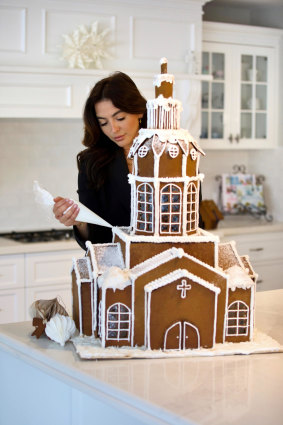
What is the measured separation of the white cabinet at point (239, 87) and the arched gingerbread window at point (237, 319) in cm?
296

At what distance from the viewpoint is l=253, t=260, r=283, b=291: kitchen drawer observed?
457cm

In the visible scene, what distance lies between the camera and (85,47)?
12.7ft

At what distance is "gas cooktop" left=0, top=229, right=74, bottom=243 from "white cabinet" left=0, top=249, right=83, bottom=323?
151 mm

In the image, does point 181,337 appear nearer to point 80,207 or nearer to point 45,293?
point 80,207

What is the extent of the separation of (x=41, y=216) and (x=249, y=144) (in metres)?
1.65

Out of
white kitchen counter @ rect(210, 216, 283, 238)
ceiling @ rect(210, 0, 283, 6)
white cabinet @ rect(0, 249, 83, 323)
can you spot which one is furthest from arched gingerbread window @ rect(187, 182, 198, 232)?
ceiling @ rect(210, 0, 283, 6)

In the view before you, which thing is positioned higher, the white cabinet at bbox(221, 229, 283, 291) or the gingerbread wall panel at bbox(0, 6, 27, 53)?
the gingerbread wall panel at bbox(0, 6, 27, 53)

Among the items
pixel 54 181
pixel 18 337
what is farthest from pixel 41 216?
pixel 18 337

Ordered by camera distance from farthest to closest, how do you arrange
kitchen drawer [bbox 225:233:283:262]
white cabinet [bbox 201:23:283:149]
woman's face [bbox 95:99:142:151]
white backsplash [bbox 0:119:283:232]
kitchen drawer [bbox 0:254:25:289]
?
1. white cabinet [bbox 201:23:283:149]
2. kitchen drawer [bbox 225:233:283:262]
3. white backsplash [bbox 0:119:283:232]
4. kitchen drawer [bbox 0:254:25:289]
5. woman's face [bbox 95:99:142:151]

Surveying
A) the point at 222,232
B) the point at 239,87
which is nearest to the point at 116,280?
the point at 222,232

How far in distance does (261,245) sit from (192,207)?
9.48 feet

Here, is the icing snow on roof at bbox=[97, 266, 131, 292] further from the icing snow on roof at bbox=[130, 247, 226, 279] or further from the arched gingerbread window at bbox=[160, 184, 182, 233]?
the arched gingerbread window at bbox=[160, 184, 182, 233]

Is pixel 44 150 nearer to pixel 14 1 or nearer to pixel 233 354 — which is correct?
pixel 14 1

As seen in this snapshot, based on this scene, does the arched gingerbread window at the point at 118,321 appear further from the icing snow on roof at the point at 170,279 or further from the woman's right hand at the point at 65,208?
the woman's right hand at the point at 65,208
